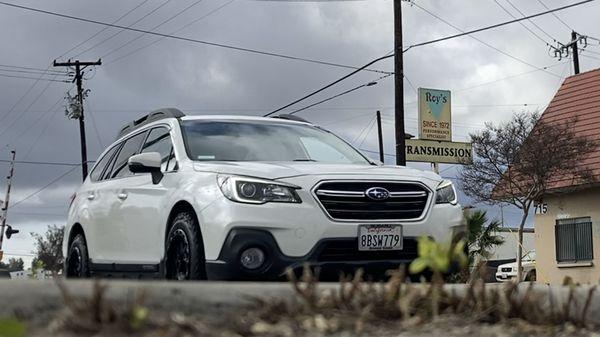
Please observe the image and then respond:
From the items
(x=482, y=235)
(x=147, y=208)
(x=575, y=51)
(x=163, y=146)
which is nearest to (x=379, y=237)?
(x=147, y=208)

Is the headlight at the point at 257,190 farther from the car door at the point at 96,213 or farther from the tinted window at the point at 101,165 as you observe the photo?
the tinted window at the point at 101,165

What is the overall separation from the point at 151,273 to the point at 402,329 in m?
3.51

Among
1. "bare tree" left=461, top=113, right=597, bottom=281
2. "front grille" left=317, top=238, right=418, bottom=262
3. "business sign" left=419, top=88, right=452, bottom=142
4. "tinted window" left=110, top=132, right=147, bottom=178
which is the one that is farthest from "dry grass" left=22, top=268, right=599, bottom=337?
"business sign" left=419, top=88, right=452, bottom=142

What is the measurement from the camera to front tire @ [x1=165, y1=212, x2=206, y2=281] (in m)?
5.52

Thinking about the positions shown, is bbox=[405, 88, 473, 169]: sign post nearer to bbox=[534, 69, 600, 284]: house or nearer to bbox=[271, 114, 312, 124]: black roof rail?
bbox=[534, 69, 600, 284]: house

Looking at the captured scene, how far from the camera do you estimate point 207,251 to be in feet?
17.8

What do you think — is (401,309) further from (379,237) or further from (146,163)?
(146,163)

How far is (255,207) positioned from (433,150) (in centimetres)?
2461

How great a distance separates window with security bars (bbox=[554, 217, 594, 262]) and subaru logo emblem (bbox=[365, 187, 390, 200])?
1891cm

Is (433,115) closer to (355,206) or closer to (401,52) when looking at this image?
(401,52)

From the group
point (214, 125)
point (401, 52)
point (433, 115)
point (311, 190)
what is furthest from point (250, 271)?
point (433, 115)

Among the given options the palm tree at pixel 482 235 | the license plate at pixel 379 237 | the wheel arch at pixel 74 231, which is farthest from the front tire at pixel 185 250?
the palm tree at pixel 482 235

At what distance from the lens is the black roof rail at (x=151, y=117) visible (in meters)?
7.22

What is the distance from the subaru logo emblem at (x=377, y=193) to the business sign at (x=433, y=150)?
2330 centimetres
